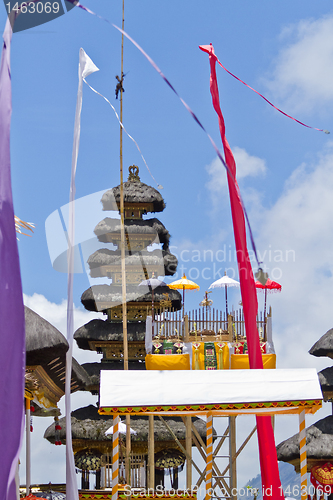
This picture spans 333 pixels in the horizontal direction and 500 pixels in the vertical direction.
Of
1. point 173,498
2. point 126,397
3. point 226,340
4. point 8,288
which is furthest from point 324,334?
point 8,288

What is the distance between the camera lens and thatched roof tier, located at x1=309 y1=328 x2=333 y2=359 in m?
22.9

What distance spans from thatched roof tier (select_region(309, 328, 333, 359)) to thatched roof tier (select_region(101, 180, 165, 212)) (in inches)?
371

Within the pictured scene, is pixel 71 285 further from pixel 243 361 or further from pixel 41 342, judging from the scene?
pixel 243 361

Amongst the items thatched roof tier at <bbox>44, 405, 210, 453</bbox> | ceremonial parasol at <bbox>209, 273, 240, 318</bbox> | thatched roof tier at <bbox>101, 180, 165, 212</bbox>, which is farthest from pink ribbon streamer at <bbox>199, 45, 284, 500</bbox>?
thatched roof tier at <bbox>101, 180, 165, 212</bbox>

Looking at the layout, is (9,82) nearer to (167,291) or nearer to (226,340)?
(226,340)

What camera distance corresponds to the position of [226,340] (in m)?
18.2

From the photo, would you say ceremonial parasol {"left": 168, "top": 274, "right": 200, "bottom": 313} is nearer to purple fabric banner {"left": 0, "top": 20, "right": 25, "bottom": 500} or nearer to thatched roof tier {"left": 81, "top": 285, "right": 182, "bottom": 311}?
thatched roof tier {"left": 81, "top": 285, "right": 182, "bottom": 311}

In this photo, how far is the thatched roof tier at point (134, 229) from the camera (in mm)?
27797

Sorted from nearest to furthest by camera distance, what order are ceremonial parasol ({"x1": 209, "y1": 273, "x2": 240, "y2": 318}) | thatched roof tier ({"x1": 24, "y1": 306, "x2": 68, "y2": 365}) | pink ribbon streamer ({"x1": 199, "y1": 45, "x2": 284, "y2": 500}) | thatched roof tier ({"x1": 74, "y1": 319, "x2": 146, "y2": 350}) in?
pink ribbon streamer ({"x1": 199, "y1": 45, "x2": 284, "y2": 500}) → thatched roof tier ({"x1": 24, "y1": 306, "x2": 68, "y2": 365}) → ceremonial parasol ({"x1": 209, "y1": 273, "x2": 240, "y2": 318}) → thatched roof tier ({"x1": 74, "y1": 319, "x2": 146, "y2": 350})

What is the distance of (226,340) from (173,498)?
15.8ft

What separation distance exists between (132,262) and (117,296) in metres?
1.62

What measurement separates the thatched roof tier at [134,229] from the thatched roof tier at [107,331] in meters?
3.89

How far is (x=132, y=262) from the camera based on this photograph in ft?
89.4

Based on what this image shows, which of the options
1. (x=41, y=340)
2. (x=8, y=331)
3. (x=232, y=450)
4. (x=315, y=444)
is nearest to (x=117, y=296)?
(x=315, y=444)
